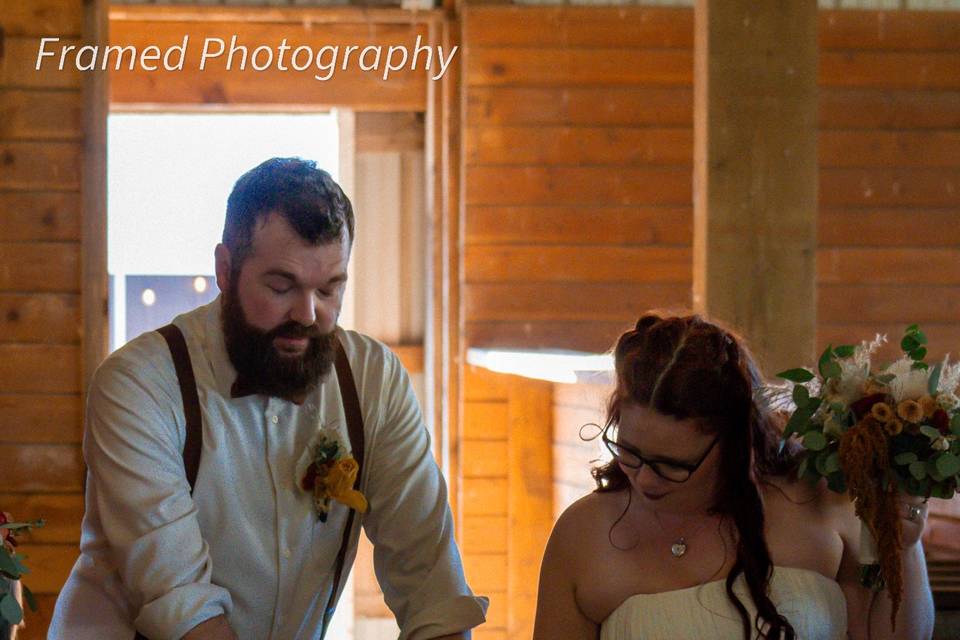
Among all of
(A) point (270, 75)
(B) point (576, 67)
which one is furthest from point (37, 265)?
(B) point (576, 67)

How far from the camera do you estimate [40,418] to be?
4406 mm

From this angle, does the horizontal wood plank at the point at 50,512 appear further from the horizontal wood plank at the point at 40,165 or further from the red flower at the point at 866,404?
the red flower at the point at 866,404

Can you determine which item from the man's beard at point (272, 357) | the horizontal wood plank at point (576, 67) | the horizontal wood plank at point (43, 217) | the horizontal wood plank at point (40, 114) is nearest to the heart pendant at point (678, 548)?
the man's beard at point (272, 357)

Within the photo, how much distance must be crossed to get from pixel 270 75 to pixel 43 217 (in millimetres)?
2315

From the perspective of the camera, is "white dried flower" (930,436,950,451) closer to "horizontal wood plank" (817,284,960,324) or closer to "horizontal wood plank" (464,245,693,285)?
"horizontal wood plank" (464,245,693,285)

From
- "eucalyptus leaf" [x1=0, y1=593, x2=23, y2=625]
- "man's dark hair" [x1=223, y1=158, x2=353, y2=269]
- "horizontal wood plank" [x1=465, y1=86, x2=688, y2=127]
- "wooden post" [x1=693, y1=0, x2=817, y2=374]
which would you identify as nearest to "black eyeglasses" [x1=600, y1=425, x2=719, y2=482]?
"man's dark hair" [x1=223, y1=158, x2=353, y2=269]

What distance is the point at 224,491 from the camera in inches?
92.8

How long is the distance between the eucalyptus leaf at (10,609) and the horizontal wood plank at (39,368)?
87.1 inches

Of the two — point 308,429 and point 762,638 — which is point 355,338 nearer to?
point 308,429

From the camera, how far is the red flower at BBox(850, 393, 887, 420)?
2320mm

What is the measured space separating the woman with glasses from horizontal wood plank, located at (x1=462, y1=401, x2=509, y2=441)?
4038 mm

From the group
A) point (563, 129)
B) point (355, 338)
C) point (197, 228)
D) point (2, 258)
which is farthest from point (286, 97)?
point (355, 338)

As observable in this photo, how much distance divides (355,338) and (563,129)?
12.8ft

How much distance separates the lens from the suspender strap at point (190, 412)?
7.68 ft
